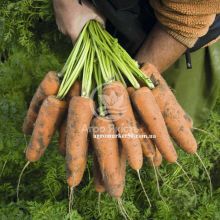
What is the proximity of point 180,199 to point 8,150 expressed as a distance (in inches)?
28.4

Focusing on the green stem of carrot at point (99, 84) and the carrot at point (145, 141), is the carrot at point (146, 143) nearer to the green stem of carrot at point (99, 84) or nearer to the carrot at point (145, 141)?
the carrot at point (145, 141)

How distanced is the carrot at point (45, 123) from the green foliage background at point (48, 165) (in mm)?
373

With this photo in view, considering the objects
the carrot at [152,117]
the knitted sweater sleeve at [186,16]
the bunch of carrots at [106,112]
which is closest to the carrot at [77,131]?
the bunch of carrots at [106,112]

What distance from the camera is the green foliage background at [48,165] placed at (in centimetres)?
187

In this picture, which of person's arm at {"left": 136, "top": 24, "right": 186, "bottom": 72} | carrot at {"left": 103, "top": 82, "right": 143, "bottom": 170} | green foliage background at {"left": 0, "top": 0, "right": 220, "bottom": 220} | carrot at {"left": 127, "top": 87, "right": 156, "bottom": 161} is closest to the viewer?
carrot at {"left": 103, "top": 82, "right": 143, "bottom": 170}

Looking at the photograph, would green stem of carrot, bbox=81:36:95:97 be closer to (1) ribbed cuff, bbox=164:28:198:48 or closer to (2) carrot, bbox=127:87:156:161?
(2) carrot, bbox=127:87:156:161

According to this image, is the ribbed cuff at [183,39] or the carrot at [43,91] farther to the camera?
the ribbed cuff at [183,39]

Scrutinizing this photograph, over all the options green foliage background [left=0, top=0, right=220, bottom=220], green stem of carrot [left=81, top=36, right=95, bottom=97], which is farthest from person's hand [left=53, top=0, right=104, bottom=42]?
green foliage background [left=0, top=0, right=220, bottom=220]

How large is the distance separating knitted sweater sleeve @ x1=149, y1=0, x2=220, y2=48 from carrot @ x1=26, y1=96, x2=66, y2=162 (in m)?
0.39

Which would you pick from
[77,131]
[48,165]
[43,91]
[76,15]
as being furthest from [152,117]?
[48,165]

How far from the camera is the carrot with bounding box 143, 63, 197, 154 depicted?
4.42 feet

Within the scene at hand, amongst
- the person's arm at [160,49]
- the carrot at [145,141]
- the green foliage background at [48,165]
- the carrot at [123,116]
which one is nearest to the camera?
the carrot at [123,116]

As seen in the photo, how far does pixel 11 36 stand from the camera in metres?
2.13

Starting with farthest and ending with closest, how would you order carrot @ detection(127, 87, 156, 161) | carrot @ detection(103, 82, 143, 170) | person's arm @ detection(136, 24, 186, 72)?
person's arm @ detection(136, 24, 186, 72) < carrot @ detection(127, 87, 156, 161) < carrot @ detection(103, 82, 143, 170)
